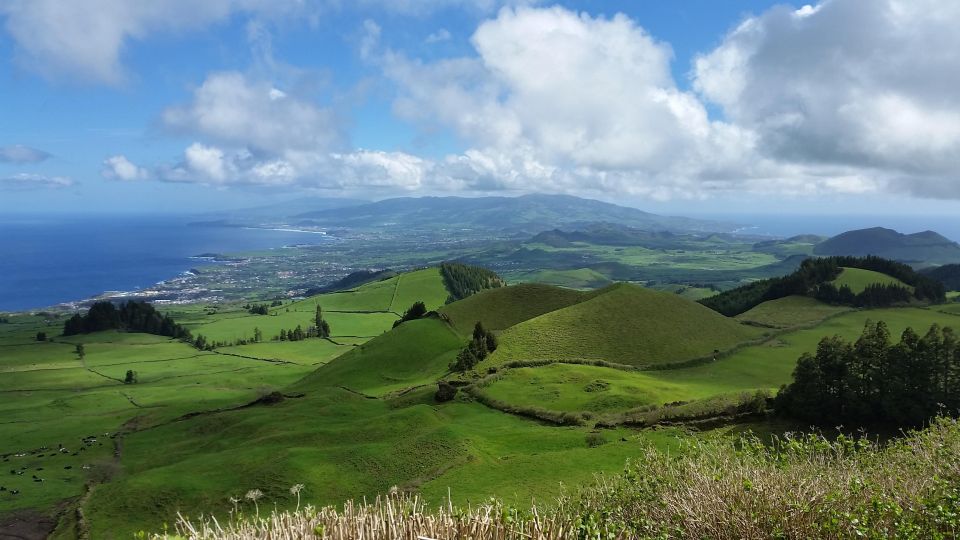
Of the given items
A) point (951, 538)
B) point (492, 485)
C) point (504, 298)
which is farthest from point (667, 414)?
point (504, 298)

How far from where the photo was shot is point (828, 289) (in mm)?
147000

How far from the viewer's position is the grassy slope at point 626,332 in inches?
3681

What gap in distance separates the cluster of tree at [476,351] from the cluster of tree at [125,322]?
401 ft

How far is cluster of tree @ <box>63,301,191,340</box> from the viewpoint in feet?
580

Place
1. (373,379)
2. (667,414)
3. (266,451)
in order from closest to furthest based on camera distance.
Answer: (266,451) < (667,414) < (373,379)

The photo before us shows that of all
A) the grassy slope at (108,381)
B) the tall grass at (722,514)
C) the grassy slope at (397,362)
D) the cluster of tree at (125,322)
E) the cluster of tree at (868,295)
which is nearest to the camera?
the tall grass at (722,514)

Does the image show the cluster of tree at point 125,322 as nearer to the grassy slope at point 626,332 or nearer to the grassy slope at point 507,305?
the grassy slope at point 507,305

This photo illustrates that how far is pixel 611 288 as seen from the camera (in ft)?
399

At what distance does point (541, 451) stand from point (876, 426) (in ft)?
96.6

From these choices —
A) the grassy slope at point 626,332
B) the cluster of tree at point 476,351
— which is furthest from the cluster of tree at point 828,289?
the cluster of tree at point 476,351

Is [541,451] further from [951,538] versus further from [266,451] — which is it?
[951,538]

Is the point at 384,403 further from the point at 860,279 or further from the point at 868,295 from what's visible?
the point at 860,279

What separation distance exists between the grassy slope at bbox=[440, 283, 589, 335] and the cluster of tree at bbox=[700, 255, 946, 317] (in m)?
62.2

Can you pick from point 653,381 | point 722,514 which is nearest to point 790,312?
point 653,381
